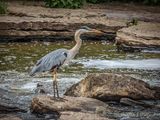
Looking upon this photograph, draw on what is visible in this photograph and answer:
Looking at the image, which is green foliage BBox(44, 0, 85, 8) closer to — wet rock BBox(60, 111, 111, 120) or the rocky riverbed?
the rocky riverbed

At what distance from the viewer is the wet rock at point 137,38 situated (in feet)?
53.8

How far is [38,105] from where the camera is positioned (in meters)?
9.21

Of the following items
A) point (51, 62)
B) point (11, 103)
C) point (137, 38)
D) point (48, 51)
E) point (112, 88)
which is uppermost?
point (51, 62)

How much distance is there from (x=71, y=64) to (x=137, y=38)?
3113 millimetres

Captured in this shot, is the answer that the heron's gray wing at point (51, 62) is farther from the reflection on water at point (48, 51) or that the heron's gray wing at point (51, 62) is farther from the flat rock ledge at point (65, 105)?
the reflection on water at point (48, 51)

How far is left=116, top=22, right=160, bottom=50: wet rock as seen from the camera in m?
16.4

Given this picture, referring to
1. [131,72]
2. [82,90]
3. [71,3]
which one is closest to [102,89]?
[82,90]

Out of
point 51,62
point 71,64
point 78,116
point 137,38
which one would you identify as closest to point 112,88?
point 51,62

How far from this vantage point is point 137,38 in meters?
16.6

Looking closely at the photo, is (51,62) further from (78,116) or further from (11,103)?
(78,116)

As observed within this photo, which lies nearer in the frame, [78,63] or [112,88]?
[112,88]

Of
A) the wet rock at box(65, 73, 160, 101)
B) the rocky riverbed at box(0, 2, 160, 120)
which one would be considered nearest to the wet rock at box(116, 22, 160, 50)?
the rocky riverbed at box(0, 2, 160, 120)

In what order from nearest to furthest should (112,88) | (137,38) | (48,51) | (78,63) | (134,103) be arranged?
(134,103)
(112,88)
(78,63)
(48,51)
(137,38)

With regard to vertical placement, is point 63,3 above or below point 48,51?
above
